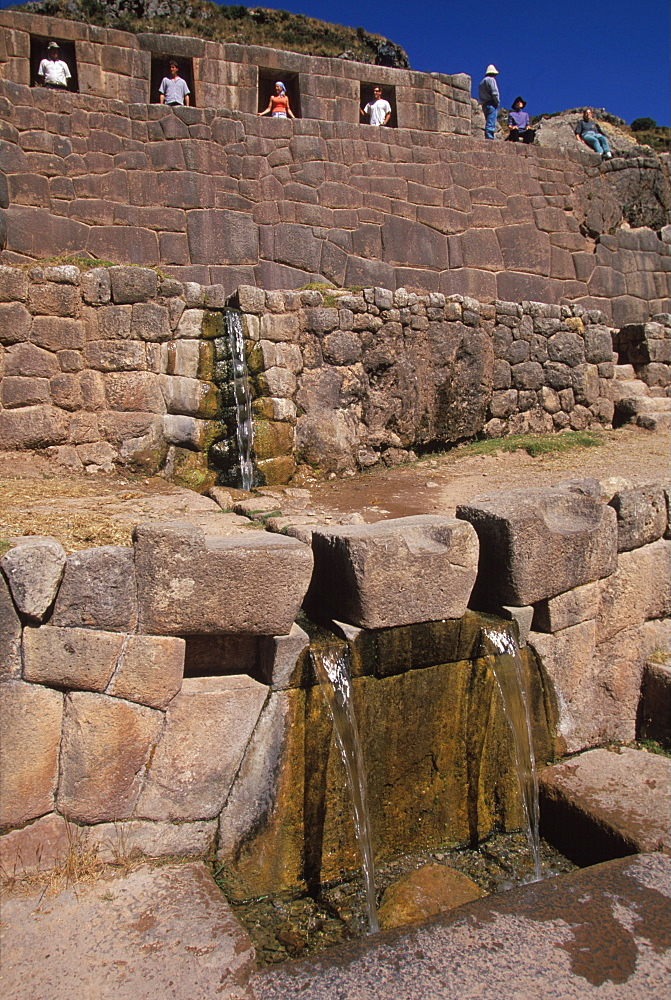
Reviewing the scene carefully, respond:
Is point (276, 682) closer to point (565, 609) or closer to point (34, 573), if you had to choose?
point (34, 573)

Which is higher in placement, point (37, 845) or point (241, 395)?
point (241, 395)

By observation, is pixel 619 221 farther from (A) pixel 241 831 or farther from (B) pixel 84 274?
(A) pixel 241 831

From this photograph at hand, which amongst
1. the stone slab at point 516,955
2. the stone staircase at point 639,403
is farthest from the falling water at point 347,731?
the stone staircase at point 639,403

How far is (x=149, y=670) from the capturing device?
299 centimetres

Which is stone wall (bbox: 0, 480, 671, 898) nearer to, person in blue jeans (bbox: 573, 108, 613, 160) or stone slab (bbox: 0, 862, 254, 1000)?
stone slab (bbox: 0, 862, 254, 1000)

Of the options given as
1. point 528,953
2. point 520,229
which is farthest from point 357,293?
point 528,953

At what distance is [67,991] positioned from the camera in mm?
2330

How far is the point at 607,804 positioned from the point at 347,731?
53.2 inches

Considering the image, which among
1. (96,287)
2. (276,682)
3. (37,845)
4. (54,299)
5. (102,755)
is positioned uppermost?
(96,287)

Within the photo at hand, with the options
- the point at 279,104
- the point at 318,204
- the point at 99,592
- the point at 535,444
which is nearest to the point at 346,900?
the point at 99,592

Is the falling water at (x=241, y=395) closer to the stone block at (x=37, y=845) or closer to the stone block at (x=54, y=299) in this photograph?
the stone block at (x=54, y=299)

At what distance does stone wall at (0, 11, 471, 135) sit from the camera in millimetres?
9438

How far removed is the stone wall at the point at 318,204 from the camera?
905cm

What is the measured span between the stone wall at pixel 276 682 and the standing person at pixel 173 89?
8.27 metres
